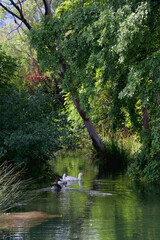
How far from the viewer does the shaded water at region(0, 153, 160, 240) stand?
8.23 m

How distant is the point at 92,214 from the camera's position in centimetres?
994

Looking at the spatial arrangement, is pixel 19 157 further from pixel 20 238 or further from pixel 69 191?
pixel 20 238

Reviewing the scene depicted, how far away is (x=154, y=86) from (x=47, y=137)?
3.68m

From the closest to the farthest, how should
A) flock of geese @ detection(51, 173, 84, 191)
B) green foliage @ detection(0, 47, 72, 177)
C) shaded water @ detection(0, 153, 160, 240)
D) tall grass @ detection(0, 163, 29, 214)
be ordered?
shaded water @ detection(0, 153, 160, 240)
tall grass @ detection(0, 163, 29, 214)
green foliage @ detection(0, 47, 72, 177)
flock of geese @ detection(51, 173, 84, 191)

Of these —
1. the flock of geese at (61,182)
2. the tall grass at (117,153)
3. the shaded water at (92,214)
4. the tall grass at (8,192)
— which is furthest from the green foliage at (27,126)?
the tall grass at (117,153)

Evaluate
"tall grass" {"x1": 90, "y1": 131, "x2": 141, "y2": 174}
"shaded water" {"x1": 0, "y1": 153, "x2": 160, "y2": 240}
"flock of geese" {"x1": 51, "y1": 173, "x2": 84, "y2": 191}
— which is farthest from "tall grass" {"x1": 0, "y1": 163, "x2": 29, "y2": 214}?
"tall grass" {"x1": 90, "y1": 131, "x2": 141, "y2": 174}

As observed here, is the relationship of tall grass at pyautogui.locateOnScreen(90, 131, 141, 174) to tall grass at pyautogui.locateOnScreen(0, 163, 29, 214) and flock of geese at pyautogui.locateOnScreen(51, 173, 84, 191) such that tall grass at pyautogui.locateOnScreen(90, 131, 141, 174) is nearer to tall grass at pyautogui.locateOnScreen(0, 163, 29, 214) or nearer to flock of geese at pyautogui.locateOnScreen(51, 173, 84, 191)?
flock of geese at pyautogui.locateOnScreen(51, 173, 84, 191)

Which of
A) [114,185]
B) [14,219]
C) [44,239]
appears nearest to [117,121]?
[114,185]

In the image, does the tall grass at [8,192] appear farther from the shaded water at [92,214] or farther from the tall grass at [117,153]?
the tall grass at [117,153]

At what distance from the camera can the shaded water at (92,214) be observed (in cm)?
823

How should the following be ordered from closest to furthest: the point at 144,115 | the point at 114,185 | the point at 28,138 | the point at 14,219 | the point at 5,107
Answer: the point at 14,219, the point at 28,138, the point at 5,107, the point at 114,185, the point at 144,115

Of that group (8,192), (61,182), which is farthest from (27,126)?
(8,192)

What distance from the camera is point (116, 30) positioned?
37.3 feet

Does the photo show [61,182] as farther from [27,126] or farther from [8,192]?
[8,192]
